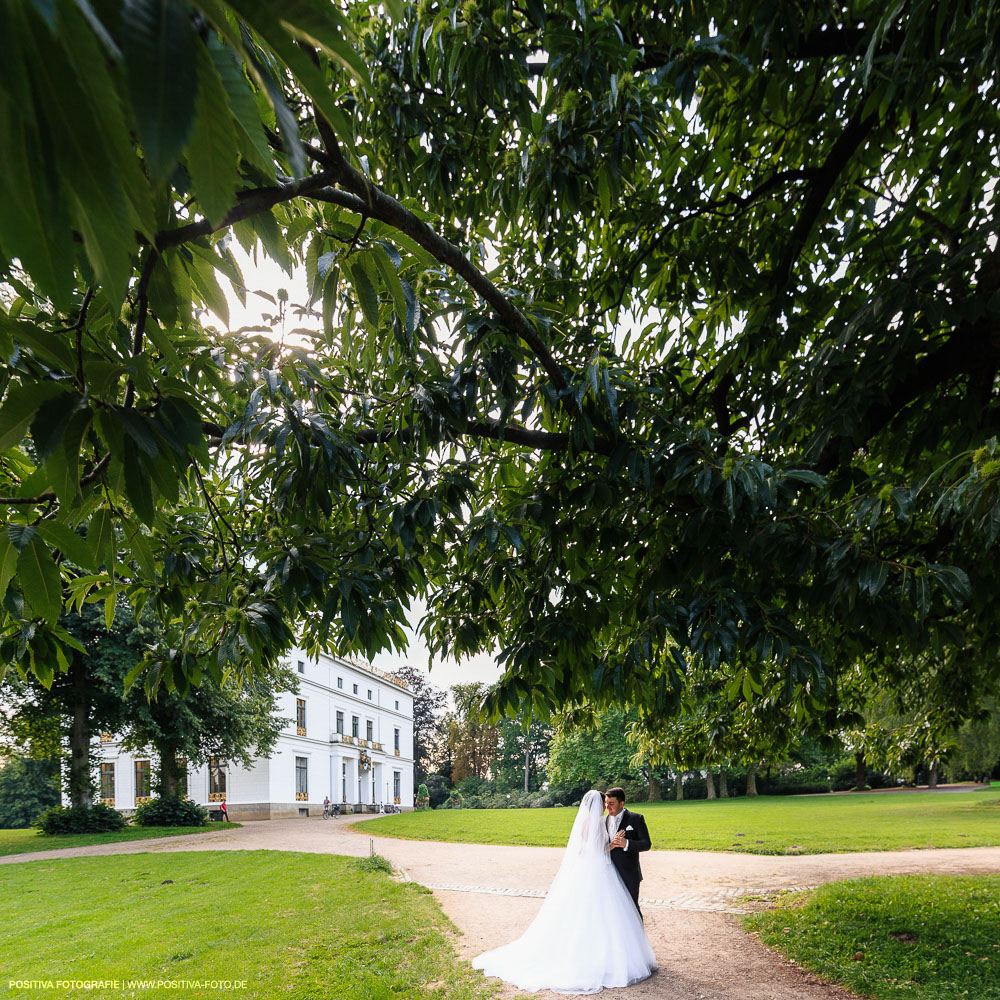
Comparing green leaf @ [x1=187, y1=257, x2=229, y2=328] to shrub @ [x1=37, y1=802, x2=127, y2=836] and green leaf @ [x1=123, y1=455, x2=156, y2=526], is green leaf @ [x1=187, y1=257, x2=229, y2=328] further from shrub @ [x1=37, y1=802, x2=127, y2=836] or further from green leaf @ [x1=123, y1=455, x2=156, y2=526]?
shrub @ [x1=37, y1=802, x2=127, y2=836]

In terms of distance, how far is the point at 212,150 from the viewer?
0.69m

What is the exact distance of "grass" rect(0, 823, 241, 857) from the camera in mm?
19703

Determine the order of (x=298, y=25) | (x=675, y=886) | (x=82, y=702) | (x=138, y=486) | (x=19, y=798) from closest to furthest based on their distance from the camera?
1. (x=298, y=25)
2. (x=138, y=486)
3. (x=675, y=886)
4. (x=82, y=702)
5. (x=19, y=798)

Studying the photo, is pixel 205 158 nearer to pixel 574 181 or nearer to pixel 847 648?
pixel 574 181

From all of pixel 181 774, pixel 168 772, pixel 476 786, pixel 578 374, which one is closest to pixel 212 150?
pixel 578 374

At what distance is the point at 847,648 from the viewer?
16.8ft

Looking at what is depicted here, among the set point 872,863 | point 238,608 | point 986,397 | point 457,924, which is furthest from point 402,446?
point 872,863

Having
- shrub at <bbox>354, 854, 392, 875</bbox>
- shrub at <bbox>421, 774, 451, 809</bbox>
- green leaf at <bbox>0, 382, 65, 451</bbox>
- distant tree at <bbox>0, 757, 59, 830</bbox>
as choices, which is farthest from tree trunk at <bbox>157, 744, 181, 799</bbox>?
shrub at <bbox>421, 774, 451, 809</bbox>

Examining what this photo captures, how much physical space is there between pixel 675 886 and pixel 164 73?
12802 mm

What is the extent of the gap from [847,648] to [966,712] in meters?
4.93

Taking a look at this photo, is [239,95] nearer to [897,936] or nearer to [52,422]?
[52,422]

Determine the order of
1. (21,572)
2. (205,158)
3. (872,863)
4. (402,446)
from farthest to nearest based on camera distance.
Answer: (872,863) < (402,446) < (21,572) < (205,158)

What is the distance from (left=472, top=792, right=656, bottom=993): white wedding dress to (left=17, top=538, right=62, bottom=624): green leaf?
6.33 m

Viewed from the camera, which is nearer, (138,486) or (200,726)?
(138,486)
